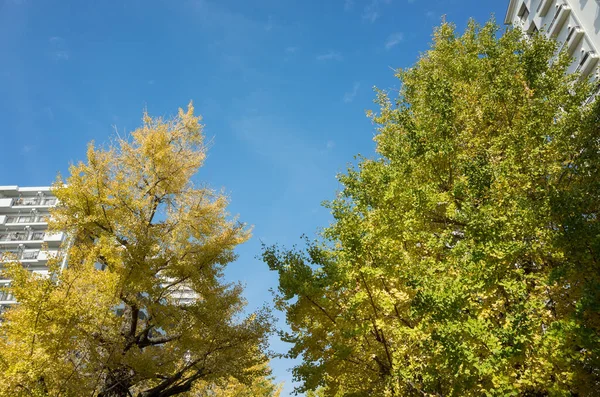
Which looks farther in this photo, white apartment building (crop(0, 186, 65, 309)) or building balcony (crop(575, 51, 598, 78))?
white apartment building (crop(0, 186, 65, 309))

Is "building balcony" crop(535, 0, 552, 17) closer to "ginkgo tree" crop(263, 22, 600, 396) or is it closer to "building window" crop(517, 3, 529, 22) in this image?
"building window" crop(517, 3, 529, 22)

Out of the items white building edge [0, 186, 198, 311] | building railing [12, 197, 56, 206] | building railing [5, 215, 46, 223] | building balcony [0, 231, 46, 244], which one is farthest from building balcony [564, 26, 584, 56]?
building railing [12, 197, 56, 206]

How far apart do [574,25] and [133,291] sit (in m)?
19.9

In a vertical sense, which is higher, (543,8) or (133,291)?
(543,8)

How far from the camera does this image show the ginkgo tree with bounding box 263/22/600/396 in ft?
19.8

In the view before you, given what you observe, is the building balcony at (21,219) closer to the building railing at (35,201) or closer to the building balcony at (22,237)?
the building balcony at (22,237)

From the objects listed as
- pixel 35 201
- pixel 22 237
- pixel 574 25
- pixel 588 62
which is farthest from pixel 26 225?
pixel 588 62

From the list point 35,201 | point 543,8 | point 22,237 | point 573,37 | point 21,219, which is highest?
point 35,201

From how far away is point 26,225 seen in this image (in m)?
49.0

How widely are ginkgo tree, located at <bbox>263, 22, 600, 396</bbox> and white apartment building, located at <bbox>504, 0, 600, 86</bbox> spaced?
Result: 5.27 metres

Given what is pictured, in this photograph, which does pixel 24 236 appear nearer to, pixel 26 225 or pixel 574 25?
pixel 26 225

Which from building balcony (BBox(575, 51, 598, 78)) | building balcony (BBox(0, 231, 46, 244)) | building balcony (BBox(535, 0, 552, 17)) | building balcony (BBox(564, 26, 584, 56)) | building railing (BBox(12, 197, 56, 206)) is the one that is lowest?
building balcony (BBox(575, 51, 598, 78))

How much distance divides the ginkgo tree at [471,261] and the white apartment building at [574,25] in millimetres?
5269

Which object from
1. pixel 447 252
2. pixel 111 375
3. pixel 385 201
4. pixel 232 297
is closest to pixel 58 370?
pixel 111 375
